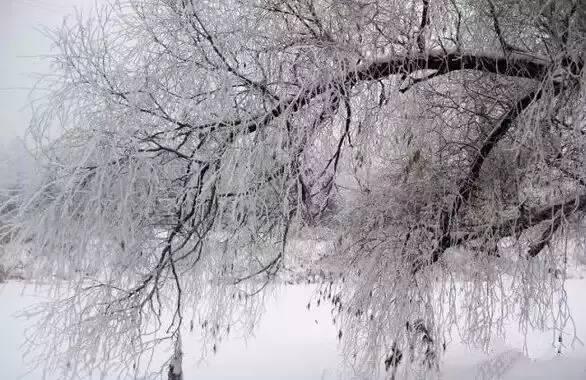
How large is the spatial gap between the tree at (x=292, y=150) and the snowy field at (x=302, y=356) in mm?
949

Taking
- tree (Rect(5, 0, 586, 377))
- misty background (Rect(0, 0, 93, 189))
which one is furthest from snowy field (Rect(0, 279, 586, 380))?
misty background (Rect(0, 0, 93, 189))

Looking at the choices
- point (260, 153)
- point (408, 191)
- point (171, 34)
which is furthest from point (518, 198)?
point (171, 34)

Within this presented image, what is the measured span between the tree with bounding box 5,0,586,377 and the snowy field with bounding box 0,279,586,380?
3.11ft

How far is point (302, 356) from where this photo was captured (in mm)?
5195

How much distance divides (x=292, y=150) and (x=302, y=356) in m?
3.23

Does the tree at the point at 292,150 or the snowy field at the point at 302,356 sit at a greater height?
the tree at the point at 292,150

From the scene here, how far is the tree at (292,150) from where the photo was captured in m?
2.47

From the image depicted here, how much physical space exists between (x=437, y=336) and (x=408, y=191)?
0.87 m

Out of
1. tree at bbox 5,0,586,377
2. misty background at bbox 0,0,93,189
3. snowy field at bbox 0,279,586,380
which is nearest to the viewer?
tree at bbox 5,0,586,377

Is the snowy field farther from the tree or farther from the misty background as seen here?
the misty background

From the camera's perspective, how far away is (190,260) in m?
2.91

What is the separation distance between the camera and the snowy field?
421 cm

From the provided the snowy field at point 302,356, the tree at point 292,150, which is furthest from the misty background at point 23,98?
the snowy field at point 302,356

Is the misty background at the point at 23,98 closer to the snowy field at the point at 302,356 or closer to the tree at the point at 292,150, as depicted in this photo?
the tree at the point at 292,150
